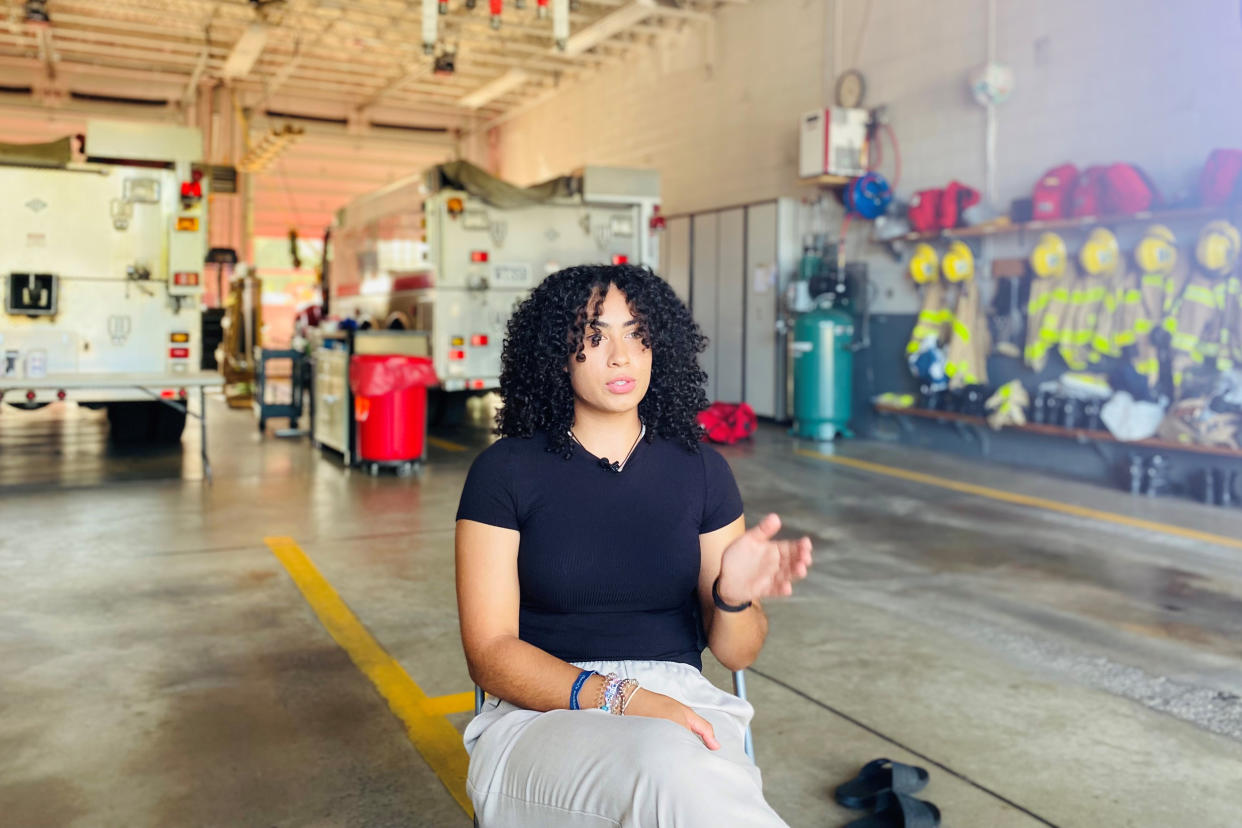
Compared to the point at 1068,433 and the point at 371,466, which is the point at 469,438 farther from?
the point at 1068,433

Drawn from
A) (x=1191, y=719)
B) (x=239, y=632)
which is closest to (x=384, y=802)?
(x=239, y=632)

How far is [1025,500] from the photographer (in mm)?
7613

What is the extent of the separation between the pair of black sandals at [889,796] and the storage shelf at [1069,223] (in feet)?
20.3

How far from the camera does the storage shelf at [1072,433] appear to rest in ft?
24.8

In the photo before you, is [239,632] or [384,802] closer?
[384,802]

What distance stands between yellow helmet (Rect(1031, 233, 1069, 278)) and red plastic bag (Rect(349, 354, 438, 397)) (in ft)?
17.4

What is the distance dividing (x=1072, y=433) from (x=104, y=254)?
8.16m

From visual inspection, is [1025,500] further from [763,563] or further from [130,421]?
[130,421]

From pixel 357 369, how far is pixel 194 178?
219 centimetres

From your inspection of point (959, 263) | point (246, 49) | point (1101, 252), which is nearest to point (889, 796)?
point (1101, 252)

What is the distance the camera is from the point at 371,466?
8.74m

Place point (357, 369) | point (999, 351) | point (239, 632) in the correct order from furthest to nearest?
point (999, 351), point (357, 369), point (239, 632)

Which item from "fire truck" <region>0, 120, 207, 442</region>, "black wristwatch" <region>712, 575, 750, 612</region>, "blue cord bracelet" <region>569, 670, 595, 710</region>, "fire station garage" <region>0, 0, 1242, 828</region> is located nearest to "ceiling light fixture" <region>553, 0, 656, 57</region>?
"fire station garage" <region>0, 0, 1242, 828</region>

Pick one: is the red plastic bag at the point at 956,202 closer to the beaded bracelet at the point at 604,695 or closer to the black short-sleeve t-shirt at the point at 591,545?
the black short-sleeve t-shirt at the point at 591,545
